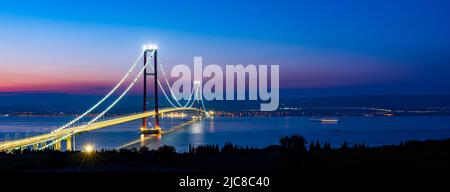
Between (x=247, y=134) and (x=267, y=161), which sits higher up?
(x=267, y=161)

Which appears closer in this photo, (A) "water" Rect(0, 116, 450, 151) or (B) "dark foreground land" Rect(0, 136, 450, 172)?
(B) "dark foreground land" Rect(0, 136, 450, 172)

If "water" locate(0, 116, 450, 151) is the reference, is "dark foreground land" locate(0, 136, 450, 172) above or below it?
above

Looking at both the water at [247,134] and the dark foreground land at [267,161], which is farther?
the water at [247,134]

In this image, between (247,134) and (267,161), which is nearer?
(267,161)

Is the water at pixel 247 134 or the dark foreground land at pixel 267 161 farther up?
the dark foreground land at pixel 267 161
